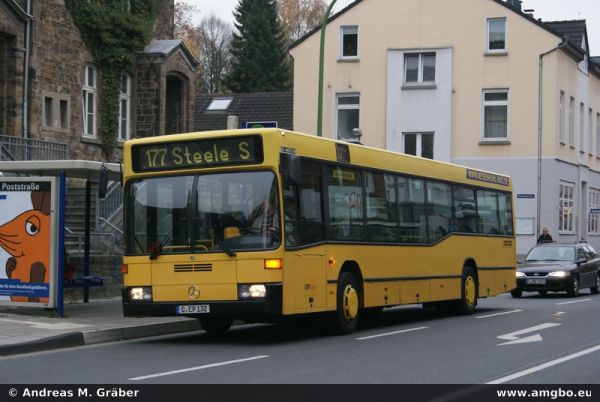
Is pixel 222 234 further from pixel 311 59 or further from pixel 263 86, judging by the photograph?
pixel 263 86

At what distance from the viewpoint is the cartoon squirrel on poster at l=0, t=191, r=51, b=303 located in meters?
18.2

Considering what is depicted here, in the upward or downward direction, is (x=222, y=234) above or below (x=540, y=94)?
below

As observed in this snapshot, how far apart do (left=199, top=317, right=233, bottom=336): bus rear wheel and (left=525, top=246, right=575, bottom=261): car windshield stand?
15.4m

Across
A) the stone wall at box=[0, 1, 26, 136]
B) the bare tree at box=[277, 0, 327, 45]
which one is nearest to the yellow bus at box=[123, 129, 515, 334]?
the stone wall at box=[0, 1, 26, 136]

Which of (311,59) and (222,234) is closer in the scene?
(222,234)

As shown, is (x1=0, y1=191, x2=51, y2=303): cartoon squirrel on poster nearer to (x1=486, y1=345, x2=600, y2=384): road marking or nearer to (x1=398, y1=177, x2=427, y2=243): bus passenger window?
(x1=398, y1=177, x2=427, y2=243): bus passenger window

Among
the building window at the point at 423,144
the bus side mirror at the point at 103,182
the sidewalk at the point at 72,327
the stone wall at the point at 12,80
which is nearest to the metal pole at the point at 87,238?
the sidewalk at the point at 72,327

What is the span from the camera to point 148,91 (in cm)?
3319

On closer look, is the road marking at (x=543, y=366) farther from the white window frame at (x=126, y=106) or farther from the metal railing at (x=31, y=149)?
the white window frame at (x=126, y=106)

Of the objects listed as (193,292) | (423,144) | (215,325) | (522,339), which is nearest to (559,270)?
(522,339)

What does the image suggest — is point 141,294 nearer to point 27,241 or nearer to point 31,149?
point 27,241

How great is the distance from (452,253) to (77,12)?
14.3 metres

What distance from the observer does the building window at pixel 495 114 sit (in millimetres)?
48750
